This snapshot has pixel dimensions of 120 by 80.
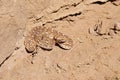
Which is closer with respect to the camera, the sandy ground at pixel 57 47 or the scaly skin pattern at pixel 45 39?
the sandy ground at pixel 57 47

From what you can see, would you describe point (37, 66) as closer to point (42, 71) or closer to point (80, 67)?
point (42, 71)

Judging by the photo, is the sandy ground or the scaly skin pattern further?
the scaly skin pattern

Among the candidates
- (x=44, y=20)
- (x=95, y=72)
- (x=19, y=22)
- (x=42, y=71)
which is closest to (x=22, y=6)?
(x=19, y=22)

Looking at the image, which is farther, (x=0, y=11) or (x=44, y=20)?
(x=44, y=20)
